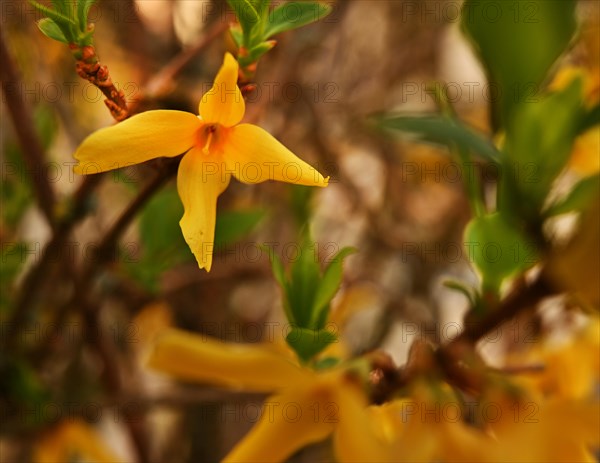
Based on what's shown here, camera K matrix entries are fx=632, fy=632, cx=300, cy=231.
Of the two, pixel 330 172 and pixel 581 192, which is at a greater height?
pixel 581 192

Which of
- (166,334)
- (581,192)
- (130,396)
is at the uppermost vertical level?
(581,192)

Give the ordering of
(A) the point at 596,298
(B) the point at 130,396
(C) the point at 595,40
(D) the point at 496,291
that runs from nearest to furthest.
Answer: (A) the point at 596,298 → (D) the point at 496,291 → (B) the point at 130,396 → (C) the point at 595,40

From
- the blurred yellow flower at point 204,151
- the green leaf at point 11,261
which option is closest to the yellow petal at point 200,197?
the blurred yellow flower at point 204,151

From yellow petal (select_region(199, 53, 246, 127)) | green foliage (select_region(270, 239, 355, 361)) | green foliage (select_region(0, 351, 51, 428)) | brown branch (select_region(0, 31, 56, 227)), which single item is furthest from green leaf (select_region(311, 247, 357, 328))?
green foliage (select_region(0, 351, 51, 428))

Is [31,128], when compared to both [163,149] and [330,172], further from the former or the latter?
[330,172]

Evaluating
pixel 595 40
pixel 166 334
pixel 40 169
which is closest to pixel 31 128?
pixel 40 169

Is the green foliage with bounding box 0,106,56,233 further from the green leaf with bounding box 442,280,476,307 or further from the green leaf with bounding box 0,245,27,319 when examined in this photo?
the green leaf with bounding box 442,280,476,307
